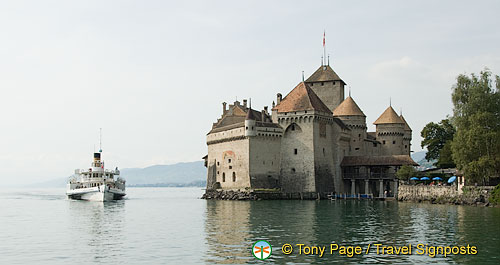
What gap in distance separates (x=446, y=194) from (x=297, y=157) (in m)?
17.6

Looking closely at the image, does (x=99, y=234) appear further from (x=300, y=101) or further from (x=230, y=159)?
(x=300, y=101)

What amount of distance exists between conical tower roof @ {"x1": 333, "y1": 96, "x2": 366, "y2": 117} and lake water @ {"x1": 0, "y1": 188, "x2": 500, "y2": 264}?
30.8 meters

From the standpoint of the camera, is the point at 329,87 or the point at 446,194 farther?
the point at 329,87

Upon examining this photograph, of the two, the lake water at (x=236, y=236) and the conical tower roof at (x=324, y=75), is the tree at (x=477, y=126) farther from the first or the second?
the conical tower roof at (x=324, y=75)

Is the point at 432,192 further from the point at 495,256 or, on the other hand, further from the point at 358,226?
the point at 495,256

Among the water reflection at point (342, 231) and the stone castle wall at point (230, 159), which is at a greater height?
the stone castle wall at point (230, 159)

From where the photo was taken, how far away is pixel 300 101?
2525 inches

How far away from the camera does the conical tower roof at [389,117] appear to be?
2985 inches

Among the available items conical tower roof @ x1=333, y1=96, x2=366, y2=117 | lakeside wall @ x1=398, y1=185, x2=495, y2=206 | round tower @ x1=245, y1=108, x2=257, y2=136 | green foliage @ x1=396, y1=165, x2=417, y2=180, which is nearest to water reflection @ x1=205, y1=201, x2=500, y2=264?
lakeside wall @ x1=398, y1=185, x2=495, y2=206

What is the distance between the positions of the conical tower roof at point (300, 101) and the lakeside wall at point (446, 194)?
12.7 metres

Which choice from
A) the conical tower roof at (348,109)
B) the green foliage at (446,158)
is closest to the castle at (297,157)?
the conical tower roof at (348,109)

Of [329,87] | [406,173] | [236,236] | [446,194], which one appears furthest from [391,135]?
[236,236]

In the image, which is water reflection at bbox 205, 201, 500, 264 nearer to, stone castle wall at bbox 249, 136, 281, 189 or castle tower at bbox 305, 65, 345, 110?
stone castle wall at bbox 249, 136, 281, 189

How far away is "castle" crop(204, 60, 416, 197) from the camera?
63.6 metres
